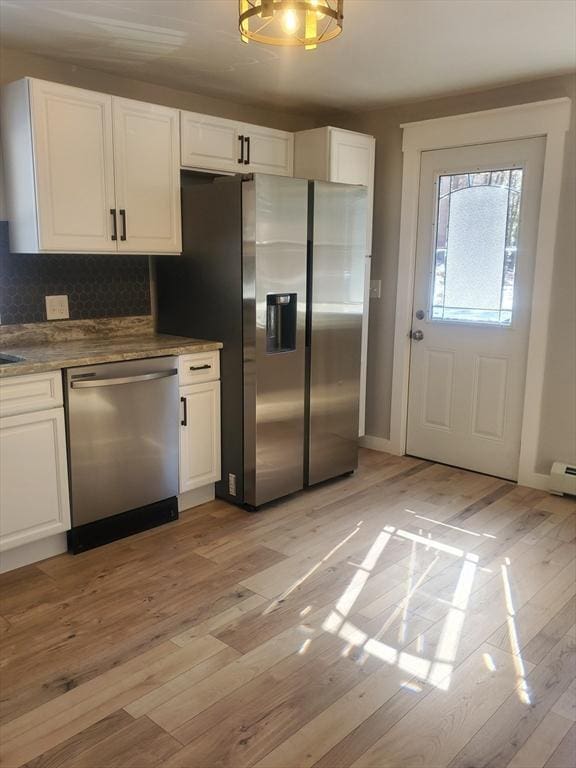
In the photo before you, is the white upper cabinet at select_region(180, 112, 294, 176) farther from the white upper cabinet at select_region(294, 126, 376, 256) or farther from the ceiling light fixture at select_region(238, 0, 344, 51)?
the ceiling light fixture at select_region(238, 0, 344, 51)

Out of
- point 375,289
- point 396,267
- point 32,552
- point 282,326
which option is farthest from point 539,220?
point 32,552

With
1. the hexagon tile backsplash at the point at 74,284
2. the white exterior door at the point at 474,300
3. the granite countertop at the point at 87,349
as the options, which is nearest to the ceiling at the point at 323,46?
the white exterior door at the point at 474,300

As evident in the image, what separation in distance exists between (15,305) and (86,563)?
1358 mm

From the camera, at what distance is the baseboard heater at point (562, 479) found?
12.2 feet

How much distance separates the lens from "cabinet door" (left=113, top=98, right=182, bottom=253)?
3.19 m

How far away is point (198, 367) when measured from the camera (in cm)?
342

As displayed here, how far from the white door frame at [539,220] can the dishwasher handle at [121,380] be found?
1875mm

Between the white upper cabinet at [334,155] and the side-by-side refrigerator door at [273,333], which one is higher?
the white upper cabinet at [334,155]

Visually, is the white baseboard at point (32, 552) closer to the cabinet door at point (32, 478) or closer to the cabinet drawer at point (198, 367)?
the cabinet door at point (32, 478)

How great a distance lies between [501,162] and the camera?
151 inches

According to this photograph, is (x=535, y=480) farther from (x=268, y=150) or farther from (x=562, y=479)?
(x=268, y=150)

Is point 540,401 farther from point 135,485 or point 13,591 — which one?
point 13,591

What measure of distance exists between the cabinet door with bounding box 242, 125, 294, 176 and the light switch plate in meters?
0.98

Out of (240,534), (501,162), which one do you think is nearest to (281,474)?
(240,534)
